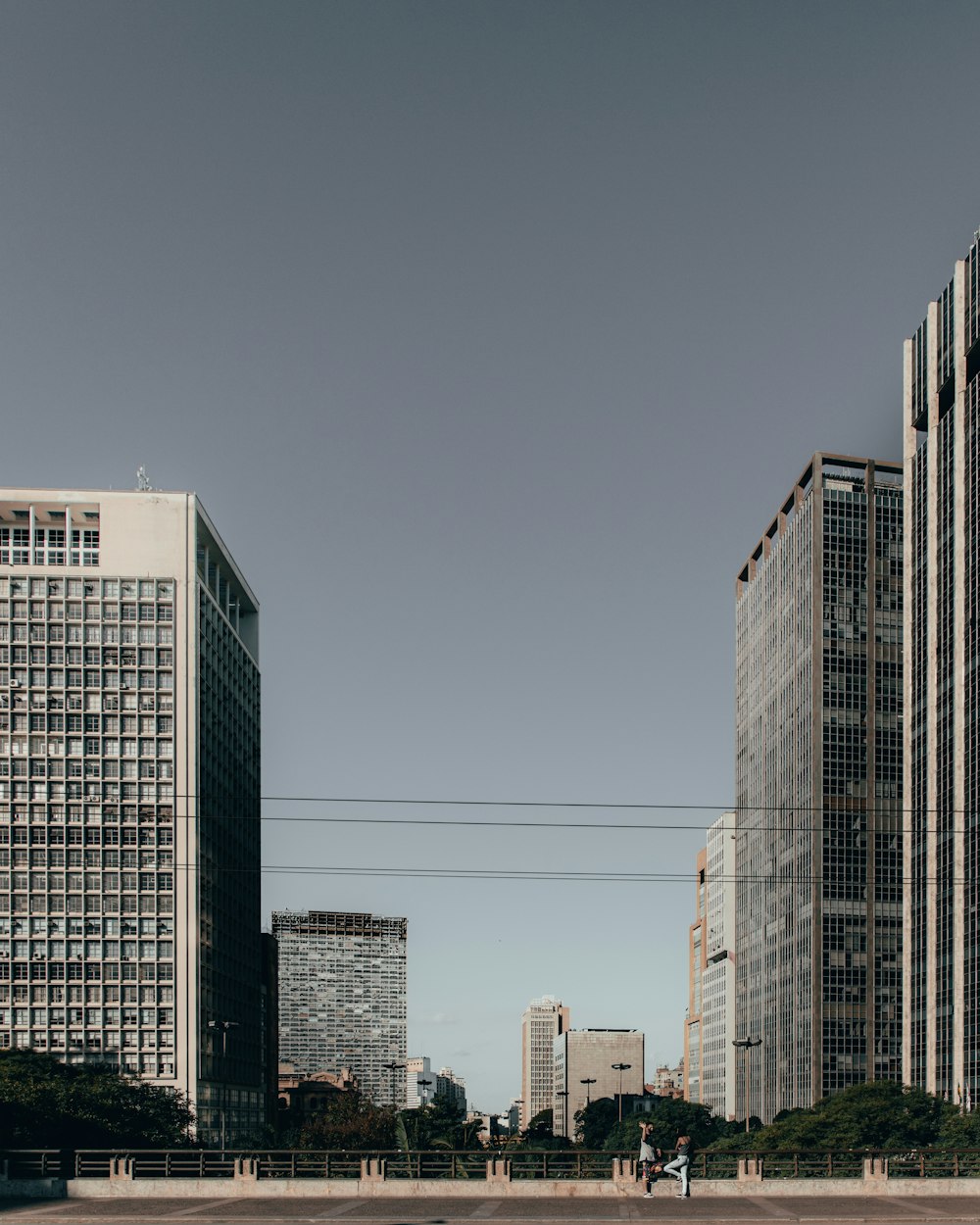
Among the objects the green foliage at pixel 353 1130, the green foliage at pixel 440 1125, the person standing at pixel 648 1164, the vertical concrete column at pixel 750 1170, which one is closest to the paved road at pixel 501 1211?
the person standing at pixel 648 1164

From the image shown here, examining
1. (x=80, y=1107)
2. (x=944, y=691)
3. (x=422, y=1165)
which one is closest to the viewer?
(x=422, y=1165)

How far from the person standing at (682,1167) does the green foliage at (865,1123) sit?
7357cm

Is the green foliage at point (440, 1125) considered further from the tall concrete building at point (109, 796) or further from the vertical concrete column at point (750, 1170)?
the vertical concrete column at point (750, 1170)

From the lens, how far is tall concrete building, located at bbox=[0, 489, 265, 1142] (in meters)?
178

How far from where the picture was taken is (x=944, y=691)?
16688cm

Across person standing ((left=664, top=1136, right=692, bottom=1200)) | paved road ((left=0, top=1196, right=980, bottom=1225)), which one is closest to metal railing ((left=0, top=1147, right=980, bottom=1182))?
person standing ((left=664, top=1136, right=692, bottom=1200))

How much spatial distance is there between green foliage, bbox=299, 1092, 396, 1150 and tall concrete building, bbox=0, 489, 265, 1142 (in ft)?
62.4

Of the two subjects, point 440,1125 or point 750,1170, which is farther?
point 440,1125

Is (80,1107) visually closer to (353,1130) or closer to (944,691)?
(353,1130)

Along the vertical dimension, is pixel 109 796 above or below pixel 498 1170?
above

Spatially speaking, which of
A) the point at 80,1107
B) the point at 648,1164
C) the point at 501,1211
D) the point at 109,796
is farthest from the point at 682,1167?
the point at 109,796

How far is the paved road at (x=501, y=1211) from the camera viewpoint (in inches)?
1935

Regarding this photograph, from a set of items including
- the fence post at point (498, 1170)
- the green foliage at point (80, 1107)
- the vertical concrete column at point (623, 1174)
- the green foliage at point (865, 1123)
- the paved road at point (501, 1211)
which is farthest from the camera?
the green foliage at point (865, 1123)

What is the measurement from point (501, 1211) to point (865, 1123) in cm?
9305
